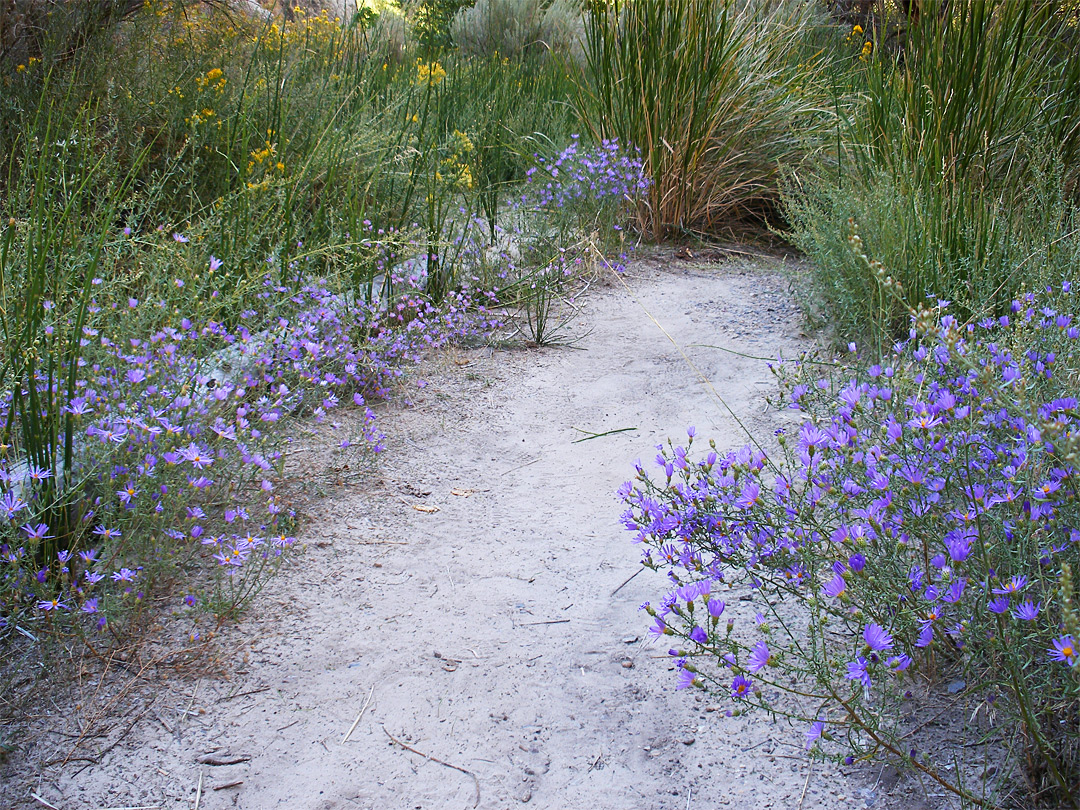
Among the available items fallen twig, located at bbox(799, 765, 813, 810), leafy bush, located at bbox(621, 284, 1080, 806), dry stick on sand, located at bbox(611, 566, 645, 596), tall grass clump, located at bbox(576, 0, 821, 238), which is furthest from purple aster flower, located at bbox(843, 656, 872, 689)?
tall grass clump, located at bbox(576, 0, 821, 238)

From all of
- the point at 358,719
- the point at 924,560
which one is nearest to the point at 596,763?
the point at 358,719

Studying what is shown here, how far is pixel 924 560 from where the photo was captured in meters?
1.38

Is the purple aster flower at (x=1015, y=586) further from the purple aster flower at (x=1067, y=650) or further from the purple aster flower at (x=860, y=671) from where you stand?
the purple aster flower at (x=860, y=671)

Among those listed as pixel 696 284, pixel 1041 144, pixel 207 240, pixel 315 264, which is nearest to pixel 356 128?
pixel 315 264

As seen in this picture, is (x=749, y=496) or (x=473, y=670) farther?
(x=473, y=670)

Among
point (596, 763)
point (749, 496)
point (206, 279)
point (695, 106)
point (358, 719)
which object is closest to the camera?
point (749, 496)

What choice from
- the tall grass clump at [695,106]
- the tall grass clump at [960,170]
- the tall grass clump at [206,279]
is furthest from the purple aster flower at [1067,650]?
the tall grass clump at [695,106]

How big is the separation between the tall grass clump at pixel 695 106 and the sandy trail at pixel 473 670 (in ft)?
7.87

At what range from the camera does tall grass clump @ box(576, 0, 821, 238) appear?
464 centimetres

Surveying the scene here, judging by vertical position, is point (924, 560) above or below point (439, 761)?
above

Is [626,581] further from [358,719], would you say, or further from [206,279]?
[206,279]

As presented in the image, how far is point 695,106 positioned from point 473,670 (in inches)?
153

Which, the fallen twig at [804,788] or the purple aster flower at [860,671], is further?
the fallen twig at [804,788]

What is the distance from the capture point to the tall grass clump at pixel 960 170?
288 centimetres
